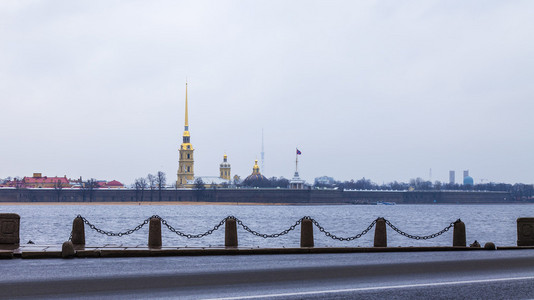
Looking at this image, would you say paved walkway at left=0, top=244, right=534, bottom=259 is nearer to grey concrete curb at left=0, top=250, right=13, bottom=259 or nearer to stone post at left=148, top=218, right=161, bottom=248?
grey concrete curb at left=0, top=250, right=13, bottom=259

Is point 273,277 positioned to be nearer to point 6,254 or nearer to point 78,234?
point 6,254

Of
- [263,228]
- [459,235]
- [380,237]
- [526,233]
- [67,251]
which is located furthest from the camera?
[263,228]

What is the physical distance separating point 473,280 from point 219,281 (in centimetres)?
450

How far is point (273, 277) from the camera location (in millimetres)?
13594

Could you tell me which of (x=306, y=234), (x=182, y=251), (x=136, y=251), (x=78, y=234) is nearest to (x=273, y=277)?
(x=182, y=251)

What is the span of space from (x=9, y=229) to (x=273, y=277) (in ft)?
29.6

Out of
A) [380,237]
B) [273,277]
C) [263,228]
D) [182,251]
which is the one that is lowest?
[263,228]

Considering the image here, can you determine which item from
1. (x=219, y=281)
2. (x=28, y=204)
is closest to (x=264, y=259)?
(x=219, y=281)

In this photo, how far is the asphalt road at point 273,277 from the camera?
37.4 ft

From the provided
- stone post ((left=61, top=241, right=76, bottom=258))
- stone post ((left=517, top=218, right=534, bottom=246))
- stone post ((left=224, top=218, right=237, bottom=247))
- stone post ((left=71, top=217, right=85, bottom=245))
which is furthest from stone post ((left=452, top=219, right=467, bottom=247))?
stone post ((left=61, top=241, right=76, bottom=258))

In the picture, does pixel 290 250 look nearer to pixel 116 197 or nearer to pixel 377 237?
pixel 377 237

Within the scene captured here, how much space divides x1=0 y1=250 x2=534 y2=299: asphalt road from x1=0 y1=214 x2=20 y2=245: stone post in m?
3.13

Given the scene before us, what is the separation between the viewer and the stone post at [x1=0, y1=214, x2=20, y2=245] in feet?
63.6

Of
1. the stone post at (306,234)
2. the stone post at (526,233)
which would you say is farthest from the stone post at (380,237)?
the stone post at (526,233)
